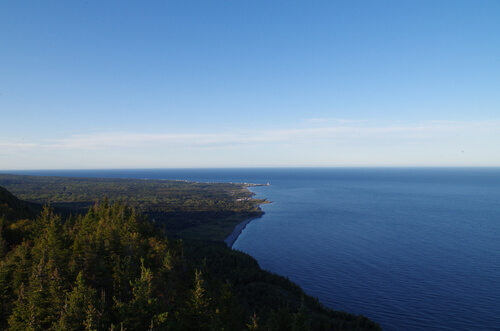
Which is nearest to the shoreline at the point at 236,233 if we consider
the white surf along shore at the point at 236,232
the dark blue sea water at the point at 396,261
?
the white surf along shore at the point at 236,232

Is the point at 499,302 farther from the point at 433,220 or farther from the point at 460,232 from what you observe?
the point at 433,220

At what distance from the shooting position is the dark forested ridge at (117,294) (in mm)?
23062

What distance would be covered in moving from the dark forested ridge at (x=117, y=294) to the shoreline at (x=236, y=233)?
43617mm

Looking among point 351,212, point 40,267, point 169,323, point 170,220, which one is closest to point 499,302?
point 169,323

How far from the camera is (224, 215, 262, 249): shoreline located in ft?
299

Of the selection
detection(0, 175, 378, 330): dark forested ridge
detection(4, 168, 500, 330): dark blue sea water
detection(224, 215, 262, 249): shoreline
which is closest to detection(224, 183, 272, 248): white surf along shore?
detection(224, 215, 262, 249): shoreline

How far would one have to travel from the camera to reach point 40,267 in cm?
2597

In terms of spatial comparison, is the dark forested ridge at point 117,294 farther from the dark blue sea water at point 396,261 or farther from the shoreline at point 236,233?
the shoreline at point 236,233

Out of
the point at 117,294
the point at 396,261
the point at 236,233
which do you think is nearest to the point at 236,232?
the point at 236,233

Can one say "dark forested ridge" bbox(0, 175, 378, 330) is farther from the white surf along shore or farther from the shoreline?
the white surf along shore

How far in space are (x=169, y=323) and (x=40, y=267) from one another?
12.3m

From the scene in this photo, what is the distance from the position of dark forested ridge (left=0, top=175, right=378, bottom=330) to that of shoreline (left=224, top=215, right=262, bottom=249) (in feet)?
143

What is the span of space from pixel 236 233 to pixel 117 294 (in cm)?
7676

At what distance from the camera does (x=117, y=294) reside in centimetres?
2806
